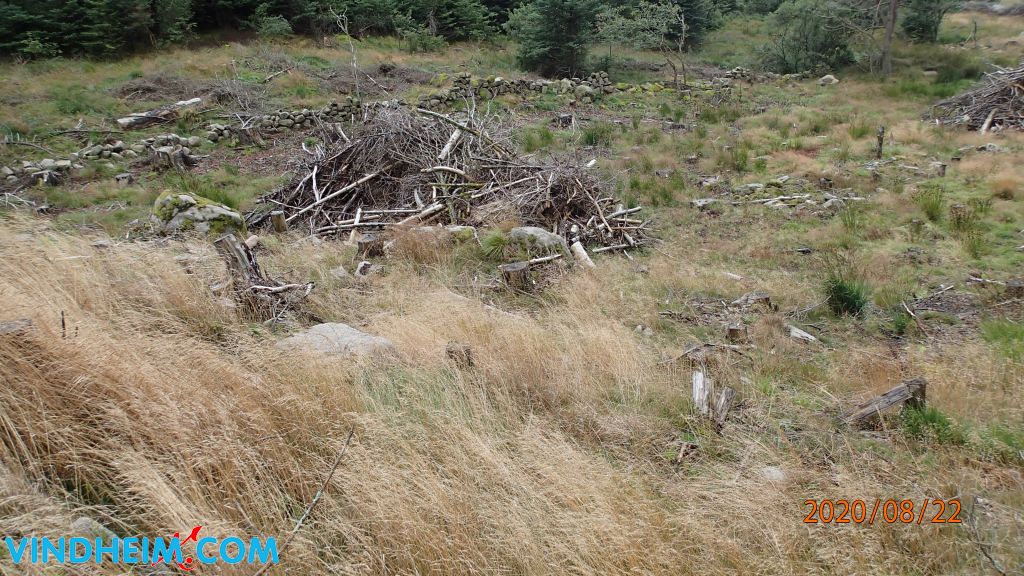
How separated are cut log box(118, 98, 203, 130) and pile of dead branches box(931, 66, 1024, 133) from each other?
18.8 metres

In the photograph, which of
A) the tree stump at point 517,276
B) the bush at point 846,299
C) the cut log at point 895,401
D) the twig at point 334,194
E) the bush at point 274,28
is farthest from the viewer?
the bush at point 274,28

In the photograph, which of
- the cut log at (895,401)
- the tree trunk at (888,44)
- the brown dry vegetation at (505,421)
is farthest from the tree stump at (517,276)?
the tree trunk at (888,44)

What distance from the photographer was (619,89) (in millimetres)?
18719

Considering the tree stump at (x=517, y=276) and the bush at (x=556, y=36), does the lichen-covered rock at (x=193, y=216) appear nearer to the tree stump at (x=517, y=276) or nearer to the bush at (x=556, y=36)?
the tree stump at (x=517, y=276)

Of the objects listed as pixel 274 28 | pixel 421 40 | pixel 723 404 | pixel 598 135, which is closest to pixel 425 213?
pixel 723 404

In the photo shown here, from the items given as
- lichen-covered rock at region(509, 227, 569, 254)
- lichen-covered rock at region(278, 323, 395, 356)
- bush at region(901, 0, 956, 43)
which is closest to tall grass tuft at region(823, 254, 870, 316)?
lichen-covered rock at region(509, 227, 569, 254)

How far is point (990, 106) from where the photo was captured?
12.8 m

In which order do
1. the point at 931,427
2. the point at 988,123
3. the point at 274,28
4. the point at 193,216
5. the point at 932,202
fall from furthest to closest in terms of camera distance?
1. the point at 274,28
2. the point at 988,123
3. the point at 932,202
4. the point at 193,216
5. the point at 931,427

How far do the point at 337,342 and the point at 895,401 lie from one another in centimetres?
335

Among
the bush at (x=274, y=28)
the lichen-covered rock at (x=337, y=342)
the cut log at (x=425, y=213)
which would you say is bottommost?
the cut log at (x=425, y=213)

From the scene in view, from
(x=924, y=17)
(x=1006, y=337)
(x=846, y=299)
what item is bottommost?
(x=846, y=299)

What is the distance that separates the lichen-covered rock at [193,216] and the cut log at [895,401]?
724 cm

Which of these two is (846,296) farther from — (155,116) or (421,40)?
(421,40)

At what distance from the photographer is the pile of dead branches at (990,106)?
477 inches
